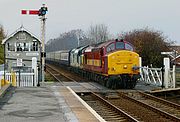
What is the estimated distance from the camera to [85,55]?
33.7 meters

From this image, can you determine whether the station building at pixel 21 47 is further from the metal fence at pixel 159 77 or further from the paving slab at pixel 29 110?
the paving slab at pixel 29 110

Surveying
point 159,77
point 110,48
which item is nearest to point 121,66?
point 110,48

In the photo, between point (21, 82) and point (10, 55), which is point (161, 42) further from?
point (21, 82)

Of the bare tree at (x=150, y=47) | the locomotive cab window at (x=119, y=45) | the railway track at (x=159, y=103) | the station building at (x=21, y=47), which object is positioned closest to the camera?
the railway track at (x=159, y=103)

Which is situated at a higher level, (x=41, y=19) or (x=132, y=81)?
(x=41, y=19)

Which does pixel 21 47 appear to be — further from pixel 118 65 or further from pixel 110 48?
pixel 118 65

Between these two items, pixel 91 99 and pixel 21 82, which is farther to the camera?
pixel 21 82

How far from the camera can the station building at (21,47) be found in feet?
149

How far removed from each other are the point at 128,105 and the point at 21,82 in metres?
10.6

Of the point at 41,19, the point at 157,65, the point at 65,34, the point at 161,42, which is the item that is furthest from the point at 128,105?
the point at 65,34

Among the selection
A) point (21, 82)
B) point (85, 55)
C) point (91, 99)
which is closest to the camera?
point (91, 99)

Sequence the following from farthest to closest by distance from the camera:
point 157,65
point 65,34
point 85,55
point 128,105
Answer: point 65,34
point 157,65
point 85,55
point 128,105

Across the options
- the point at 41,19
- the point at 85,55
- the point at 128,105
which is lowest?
the point at 128,105

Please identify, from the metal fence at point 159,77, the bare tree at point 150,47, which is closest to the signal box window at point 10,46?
the bare tree at point 150,47
